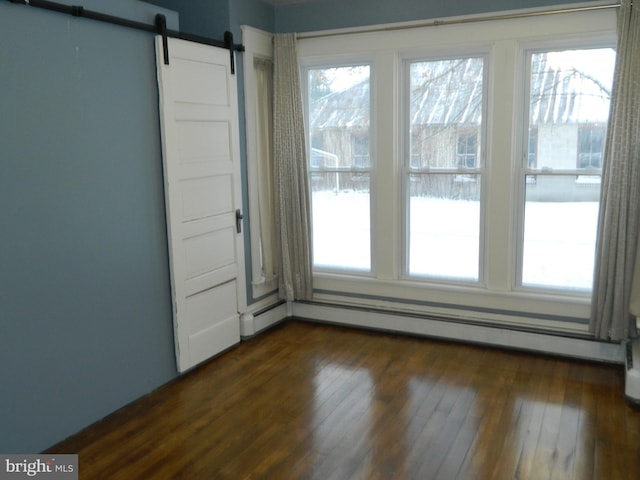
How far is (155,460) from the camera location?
9.49 ft

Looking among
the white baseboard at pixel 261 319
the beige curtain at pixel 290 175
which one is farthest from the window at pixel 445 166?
the white baseboard at pixel 261 319

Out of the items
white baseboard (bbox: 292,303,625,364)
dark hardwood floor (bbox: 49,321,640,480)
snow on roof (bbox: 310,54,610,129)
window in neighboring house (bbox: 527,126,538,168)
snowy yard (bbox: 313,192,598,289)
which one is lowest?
dark hardwood floor (bbox: 49,321,640,480)

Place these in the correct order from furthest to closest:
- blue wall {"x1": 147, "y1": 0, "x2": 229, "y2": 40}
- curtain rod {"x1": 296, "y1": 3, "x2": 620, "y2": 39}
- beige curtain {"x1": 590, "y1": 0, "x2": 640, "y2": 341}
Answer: blue wall {"x1": 147, "y1": 0, "x2": 229, "y2": 40} < curtain rod {"x1": 296, "y1": 3, "x2": 620, "y2": 39} < beige curtain {"x1": 590, "y1": 0, "x2": 640, "y2": 341}

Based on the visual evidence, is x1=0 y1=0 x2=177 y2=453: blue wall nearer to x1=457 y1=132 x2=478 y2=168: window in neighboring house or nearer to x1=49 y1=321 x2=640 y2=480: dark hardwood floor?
x1=49 y1=321 x2=640 y2=480: dark hardwood floor

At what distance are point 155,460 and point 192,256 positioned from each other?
142 cm

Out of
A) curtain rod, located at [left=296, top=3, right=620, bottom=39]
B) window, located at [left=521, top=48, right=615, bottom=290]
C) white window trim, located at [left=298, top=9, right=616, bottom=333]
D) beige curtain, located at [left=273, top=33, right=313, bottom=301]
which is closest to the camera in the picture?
curtain rod, located at [left=296, top=3, right=620, bottom=39]

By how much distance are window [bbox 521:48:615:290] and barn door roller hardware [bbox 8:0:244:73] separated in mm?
2116

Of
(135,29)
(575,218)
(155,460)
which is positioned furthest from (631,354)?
(135,29)

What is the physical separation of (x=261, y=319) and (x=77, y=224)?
197cm

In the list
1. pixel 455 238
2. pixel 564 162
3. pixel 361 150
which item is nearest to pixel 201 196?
pixel 361 150

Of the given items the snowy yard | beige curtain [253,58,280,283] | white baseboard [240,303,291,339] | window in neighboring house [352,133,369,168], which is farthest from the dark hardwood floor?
window in neighboring house [352,133,369,168]

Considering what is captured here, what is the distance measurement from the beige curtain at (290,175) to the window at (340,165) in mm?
210

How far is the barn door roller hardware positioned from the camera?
281 cm

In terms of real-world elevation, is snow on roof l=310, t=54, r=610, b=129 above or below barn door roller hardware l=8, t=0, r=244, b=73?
below
